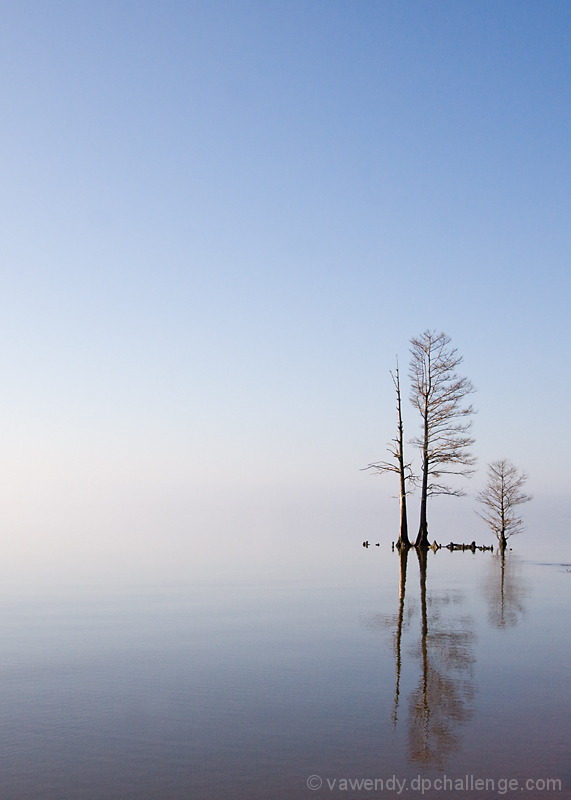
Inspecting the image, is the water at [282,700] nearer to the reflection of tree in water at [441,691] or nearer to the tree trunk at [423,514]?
the reflection of tree in water at [441,691]

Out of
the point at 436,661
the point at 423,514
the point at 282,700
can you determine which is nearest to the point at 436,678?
A: the point at 436,661

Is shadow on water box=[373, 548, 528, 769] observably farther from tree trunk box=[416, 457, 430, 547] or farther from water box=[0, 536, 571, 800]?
tree trunk box=[416, 457, 430, 547]

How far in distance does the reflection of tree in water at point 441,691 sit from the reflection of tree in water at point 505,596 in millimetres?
861

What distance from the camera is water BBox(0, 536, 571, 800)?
5.39 m

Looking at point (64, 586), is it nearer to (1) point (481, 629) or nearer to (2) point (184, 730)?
(1) point (481, 629)

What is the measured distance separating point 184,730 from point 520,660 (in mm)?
5362

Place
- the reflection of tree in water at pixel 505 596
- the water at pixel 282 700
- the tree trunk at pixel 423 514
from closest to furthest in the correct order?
1. the water at pixel 282 700
2. the reflection of tree in water at pixel 505 596
3. the tree trunk at pixel 423 514

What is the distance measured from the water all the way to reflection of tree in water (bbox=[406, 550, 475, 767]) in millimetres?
26

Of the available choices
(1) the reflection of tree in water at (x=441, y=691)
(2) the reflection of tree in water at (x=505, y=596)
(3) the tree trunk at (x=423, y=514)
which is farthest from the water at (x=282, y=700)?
(3) the tree trunk at (x=423, y=514)

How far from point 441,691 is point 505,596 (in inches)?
423

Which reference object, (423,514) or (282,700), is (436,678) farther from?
(423,514)

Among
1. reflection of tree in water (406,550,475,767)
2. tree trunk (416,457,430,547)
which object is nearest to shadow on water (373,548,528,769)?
reflection of tree in water (406,550,475,767)

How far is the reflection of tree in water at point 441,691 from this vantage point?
6.02 metres

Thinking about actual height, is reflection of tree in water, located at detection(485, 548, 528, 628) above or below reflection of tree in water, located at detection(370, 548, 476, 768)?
below
